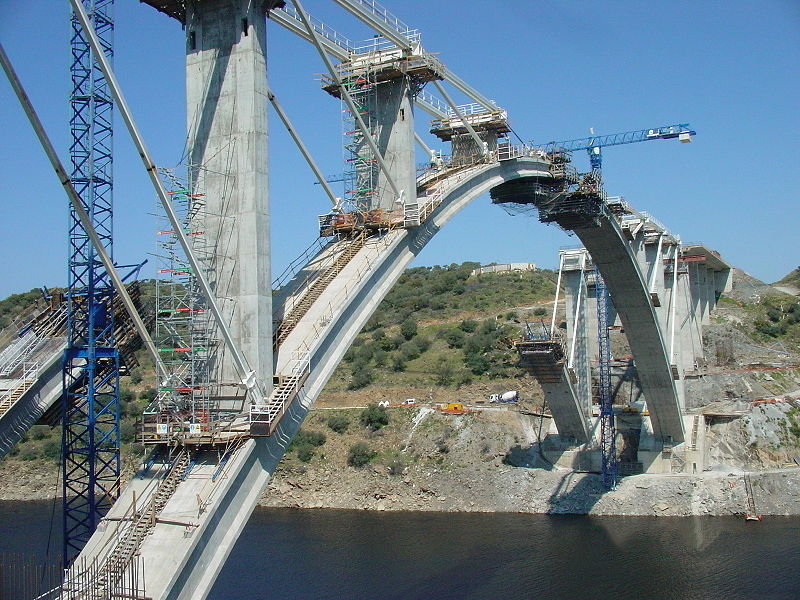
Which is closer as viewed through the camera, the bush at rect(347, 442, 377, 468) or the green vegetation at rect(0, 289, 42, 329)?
the bush at rect(347, 442, 377, 468)

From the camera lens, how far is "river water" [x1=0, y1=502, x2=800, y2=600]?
3497 centimetres

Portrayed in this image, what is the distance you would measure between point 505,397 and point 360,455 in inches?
459

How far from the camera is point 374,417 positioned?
61406 millimetres

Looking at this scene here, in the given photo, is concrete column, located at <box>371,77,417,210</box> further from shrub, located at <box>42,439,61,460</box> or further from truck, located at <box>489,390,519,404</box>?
shrub, located at <box>42,439,61,460</box>

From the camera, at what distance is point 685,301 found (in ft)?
207

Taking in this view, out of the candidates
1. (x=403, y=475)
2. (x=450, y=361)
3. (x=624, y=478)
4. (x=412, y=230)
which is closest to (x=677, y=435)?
(x=624, y=478)

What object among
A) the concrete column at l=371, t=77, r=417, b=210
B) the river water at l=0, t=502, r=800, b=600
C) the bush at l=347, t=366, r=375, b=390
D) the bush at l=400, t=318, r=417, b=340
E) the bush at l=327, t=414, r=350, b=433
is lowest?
the river water at l=0, t=502, r=800, b=600

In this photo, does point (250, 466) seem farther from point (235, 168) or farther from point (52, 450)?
point (52, 450)

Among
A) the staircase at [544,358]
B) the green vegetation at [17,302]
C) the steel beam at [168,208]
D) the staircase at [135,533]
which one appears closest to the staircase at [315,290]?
the steel beam at [168,208]

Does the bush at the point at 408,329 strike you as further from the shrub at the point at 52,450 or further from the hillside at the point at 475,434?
the shrub at the point at 52,450

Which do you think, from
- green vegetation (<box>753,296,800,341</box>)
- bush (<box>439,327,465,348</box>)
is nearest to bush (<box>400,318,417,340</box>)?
bush (<box>439,327,465,348</box>)

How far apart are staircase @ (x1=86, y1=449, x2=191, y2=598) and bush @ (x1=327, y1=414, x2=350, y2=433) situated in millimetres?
42056

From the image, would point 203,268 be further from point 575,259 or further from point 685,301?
point 685,301

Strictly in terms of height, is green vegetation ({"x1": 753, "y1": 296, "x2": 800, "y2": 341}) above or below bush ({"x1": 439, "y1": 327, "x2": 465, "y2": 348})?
above
